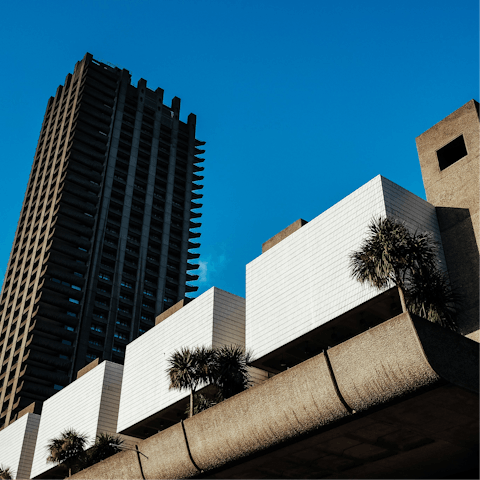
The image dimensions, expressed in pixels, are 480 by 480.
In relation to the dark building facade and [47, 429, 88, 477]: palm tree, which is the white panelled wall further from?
the dark building facade

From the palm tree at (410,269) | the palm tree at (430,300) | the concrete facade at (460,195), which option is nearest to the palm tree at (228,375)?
the palm tree at (410,269)

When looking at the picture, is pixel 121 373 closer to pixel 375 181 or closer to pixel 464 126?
pixel 375 181

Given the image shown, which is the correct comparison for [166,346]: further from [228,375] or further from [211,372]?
[228,375]

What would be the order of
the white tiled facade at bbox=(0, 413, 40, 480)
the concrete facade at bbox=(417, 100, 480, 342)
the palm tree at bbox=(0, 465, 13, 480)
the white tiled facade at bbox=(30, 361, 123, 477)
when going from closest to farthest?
the concrete facade at bbox=(417, 100, 480, 342)
the white tiled facade at bbox=(30, 361, 123, 477)
the palm tree at bbox=(0, 465, 13, 480)
the white tiled facade at bbox=(0, 413, 40, 480)

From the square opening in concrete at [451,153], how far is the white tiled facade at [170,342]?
18696 millimetres

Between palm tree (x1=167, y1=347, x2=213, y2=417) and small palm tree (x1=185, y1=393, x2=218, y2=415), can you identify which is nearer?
palm tree (x1=167, y1=347, x2=213, y2=417)

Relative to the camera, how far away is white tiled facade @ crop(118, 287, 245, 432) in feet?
149

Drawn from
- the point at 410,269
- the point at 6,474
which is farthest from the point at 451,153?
the point at 6,474

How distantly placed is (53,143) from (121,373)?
8767 centimetres

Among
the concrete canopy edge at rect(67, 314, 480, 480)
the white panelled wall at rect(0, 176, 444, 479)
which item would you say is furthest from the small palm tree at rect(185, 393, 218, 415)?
the concrete canopy edge at rect(67, 314, 480, 480)

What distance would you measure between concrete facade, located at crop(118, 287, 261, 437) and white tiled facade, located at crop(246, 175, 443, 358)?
3502 millimetres

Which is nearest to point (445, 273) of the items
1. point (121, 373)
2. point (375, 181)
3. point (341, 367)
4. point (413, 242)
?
point (375, 181)

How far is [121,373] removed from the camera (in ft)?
182

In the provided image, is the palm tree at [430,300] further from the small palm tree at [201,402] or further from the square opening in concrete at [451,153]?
the small palm tree at [201,402]
